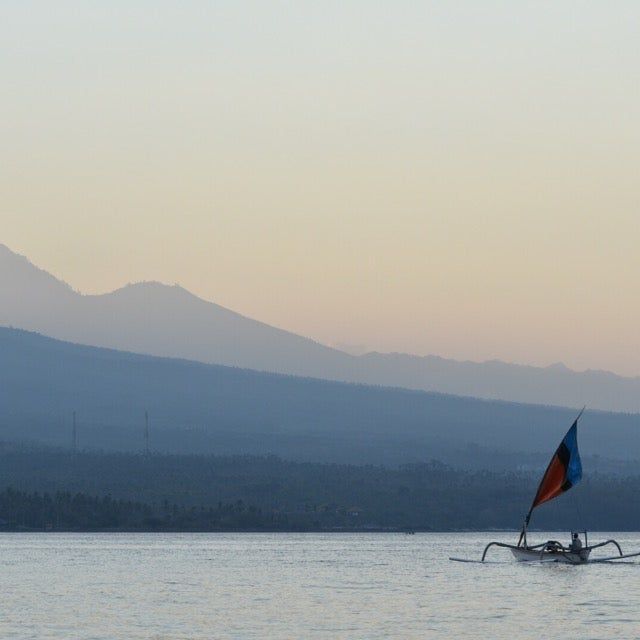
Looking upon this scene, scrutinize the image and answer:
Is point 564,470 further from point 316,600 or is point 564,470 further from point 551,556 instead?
point 316,600

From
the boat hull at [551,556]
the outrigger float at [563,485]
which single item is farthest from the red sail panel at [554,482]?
the boat hull at [551,556]

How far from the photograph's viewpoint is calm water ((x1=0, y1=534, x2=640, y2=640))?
3748 inches

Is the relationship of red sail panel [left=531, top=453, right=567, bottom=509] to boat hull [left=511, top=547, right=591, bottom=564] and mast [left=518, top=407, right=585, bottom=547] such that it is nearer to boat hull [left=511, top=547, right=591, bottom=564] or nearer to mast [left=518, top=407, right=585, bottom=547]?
mast [left=518, top=407, right=585, bottom=547]

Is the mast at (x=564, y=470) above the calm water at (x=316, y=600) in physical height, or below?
above

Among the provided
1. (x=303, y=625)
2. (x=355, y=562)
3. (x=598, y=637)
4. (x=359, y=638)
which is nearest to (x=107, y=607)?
(x=303, y=625)

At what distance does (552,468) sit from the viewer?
483 feet

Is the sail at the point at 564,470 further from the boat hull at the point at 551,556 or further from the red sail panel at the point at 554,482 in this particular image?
the boat hull at the point at 551,556

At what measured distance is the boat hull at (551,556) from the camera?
472ft

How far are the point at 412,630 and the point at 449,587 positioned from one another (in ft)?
114

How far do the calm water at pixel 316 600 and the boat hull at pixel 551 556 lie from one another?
1.17 meters

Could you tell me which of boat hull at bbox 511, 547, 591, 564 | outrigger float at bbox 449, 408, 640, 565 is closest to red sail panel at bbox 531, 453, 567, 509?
outrigger float at bbox 449, 408, 640, 565

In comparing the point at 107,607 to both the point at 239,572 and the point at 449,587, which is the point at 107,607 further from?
the point at 239,572

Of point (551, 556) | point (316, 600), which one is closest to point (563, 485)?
point (551, 556)

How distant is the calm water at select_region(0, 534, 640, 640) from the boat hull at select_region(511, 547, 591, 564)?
1.17 metres
